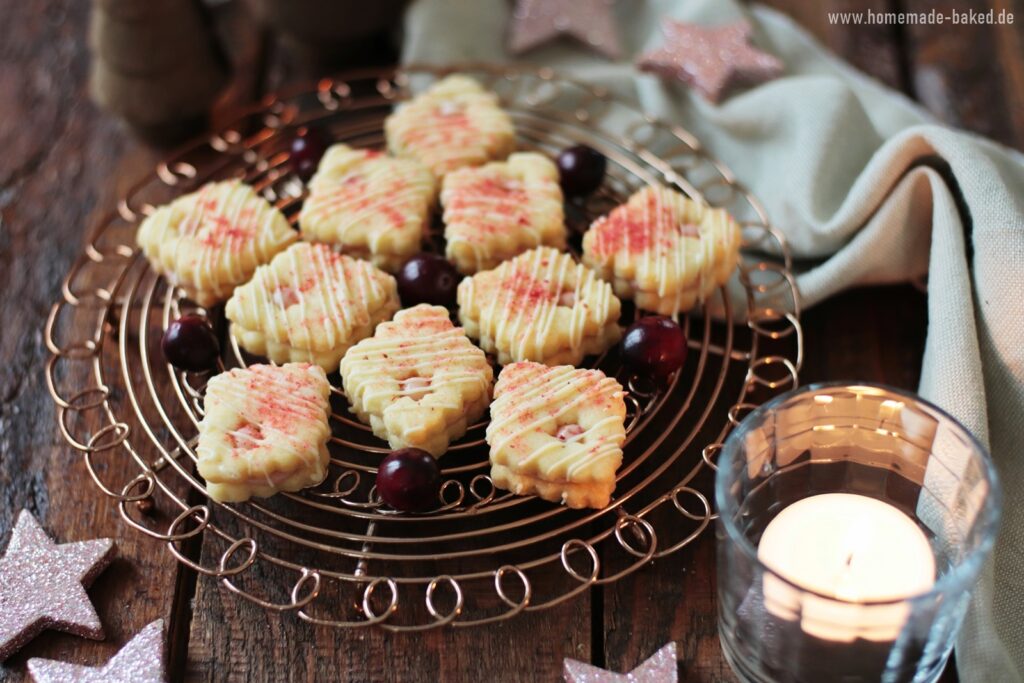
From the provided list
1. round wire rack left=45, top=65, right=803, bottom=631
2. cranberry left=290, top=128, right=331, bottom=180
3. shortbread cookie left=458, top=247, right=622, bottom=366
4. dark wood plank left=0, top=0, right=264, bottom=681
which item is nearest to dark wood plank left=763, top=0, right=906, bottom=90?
round wire rack left=45, top=65, right=803, bottom=631

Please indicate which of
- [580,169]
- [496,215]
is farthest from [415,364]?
[580,169]

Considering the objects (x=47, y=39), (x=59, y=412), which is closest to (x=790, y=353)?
(x=59, y=412)

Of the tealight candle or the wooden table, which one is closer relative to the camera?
the tealight candle

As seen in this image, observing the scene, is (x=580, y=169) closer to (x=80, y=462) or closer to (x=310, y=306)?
(x=310, y=306)

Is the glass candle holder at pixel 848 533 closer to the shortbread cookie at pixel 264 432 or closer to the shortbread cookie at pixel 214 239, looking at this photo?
the shortbread cookie at pixel 264 432

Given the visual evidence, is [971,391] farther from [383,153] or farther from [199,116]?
[199,116]

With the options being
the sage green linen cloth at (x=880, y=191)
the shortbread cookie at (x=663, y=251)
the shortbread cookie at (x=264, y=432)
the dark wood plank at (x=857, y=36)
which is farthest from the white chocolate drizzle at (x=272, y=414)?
the dark wood plank at (x=857, y=36)

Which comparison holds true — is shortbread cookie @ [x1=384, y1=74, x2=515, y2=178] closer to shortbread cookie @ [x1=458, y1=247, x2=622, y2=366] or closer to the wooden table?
shortbread cookie @ [x1=458, y1=247, x2=622, y2=366]
